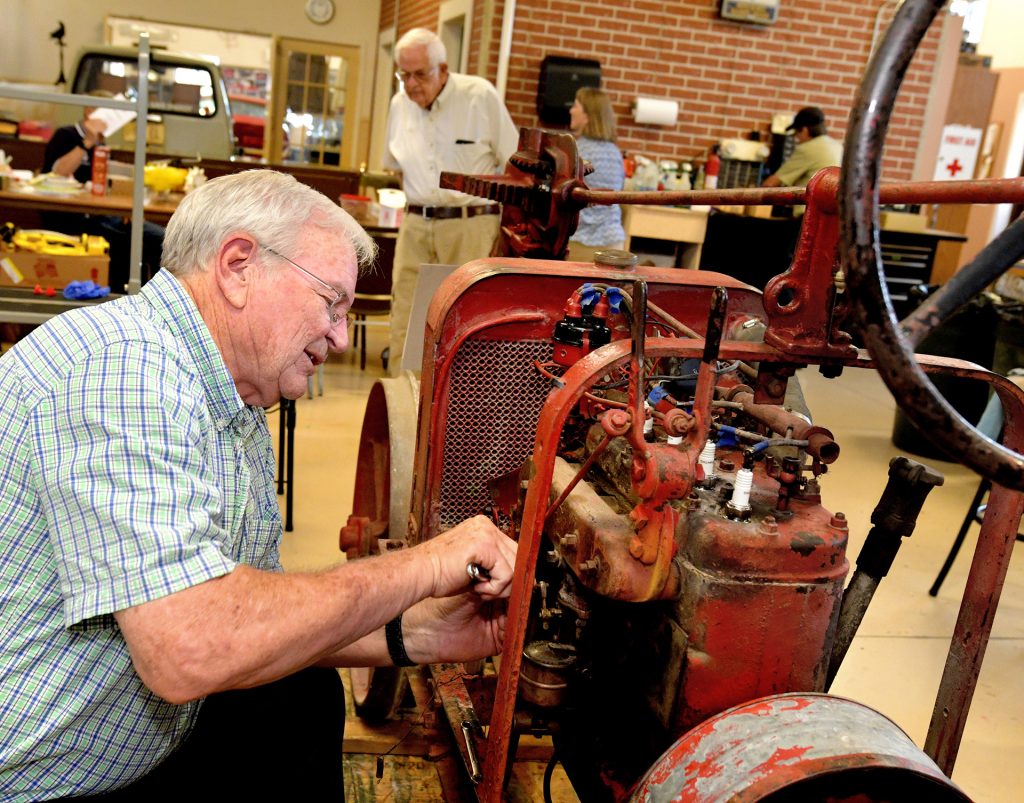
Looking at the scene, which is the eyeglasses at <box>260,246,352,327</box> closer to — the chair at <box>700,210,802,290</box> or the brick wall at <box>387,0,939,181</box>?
the chair at <box>700,210,802,290</box>

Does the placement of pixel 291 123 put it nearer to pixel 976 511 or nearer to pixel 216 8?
pixel 216 8

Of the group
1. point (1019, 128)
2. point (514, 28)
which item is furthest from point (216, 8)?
point (1019, 128)

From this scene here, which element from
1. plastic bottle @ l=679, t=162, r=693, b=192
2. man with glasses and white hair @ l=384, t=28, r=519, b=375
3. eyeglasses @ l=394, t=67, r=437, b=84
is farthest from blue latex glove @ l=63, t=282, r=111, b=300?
plastic bottle @ l=679, t=162, r=693, b=192

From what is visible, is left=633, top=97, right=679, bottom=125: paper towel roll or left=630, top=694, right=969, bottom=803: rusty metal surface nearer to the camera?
left=630, top=694, right=969, bottom=803: rusty metal surface

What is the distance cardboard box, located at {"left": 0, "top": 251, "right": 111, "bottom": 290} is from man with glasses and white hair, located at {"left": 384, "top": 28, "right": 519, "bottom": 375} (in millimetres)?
1518

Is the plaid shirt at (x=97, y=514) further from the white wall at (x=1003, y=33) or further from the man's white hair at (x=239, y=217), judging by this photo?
the white wall at (x=1003, y=33)

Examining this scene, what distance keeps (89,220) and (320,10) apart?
790 centimetres

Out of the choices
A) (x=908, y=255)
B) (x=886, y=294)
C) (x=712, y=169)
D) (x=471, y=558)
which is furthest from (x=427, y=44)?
(x=886, y=294)

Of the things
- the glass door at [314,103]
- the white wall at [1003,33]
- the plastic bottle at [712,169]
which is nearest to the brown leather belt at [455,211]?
the plastic bottle at [712,169]

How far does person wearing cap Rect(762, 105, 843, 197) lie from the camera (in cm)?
696

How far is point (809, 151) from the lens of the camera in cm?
700

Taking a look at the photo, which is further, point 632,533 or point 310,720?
point 310,720

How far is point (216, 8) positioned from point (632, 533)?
43.8 feet

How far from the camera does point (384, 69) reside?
13219 mm
